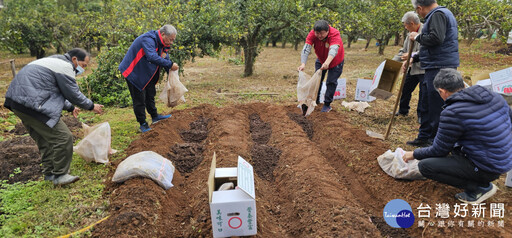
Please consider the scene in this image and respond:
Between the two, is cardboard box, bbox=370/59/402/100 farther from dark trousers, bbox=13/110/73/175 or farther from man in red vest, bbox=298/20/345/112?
dark trousers, bbox=13/110/73/175

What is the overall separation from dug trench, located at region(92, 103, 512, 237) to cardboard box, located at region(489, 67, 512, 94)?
5.56 ft

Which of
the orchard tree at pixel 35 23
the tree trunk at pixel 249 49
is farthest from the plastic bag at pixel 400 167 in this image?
the orchard tree at pixel 35 23

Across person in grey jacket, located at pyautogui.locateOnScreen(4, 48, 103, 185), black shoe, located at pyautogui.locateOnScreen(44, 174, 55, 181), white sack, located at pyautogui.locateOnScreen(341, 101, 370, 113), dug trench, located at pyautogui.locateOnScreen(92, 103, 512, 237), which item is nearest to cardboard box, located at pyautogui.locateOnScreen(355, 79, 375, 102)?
white sack, located at pyautogui.locateOnScreen(341, 101, 370, 113)

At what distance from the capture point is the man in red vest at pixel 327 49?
533 centimetres

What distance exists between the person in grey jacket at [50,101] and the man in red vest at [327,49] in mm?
3633

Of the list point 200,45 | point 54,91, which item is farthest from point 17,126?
point 200,45

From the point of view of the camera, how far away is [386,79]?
554 centimetres

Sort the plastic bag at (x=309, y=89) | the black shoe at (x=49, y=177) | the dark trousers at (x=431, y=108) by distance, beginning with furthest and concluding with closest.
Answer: the plastic bag at (x=309, y=89)
the dark trousers at (x=431, y=108)
the black shoe at (x=49, y=177)

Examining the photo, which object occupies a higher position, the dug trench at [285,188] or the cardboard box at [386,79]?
the cardboard box at [386,79]

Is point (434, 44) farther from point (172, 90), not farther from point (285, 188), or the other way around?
point (172, 90)

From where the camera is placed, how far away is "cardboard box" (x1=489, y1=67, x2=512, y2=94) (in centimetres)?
407

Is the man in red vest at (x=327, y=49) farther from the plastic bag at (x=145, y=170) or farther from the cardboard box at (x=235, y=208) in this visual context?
the cardboard box at (x=235, y=208)

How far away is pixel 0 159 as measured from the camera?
428 centimetres

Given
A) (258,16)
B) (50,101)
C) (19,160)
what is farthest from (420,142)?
(258,16)
